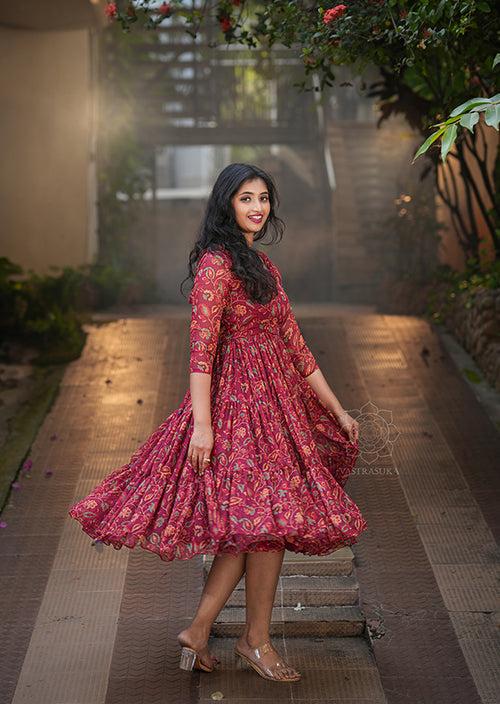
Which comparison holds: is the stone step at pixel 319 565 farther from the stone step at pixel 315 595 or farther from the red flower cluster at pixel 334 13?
the red flower cluster at pixel 334 13

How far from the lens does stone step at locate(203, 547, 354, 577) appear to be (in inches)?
154

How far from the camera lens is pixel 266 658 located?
3209 mm

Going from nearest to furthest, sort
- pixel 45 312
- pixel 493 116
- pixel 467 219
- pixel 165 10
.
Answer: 1. pixel 493 116
2. pixel 165 10
3. pixel 45 312
4. pixel 467 219

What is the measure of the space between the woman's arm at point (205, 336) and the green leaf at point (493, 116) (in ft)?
3.06

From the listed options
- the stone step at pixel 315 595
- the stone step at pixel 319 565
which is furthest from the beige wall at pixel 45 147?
the stone step at pixel 315 595

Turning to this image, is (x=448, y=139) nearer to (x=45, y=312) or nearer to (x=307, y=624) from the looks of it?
(x=307, y=624)

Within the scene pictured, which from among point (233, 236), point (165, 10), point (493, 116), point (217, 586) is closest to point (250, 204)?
point (233, 236)

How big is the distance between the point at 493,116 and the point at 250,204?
90 centimetres

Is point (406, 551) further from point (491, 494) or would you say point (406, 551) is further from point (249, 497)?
point (249, 497)

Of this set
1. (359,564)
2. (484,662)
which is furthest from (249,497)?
(359,564)

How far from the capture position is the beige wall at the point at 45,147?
9562mm

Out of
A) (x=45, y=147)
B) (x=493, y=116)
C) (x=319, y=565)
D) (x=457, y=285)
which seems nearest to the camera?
(x=493, y=116)

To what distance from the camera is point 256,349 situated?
3.29 metres

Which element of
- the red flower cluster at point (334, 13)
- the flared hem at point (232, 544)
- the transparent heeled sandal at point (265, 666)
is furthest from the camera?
the red flower cluster at point (334, 13)
